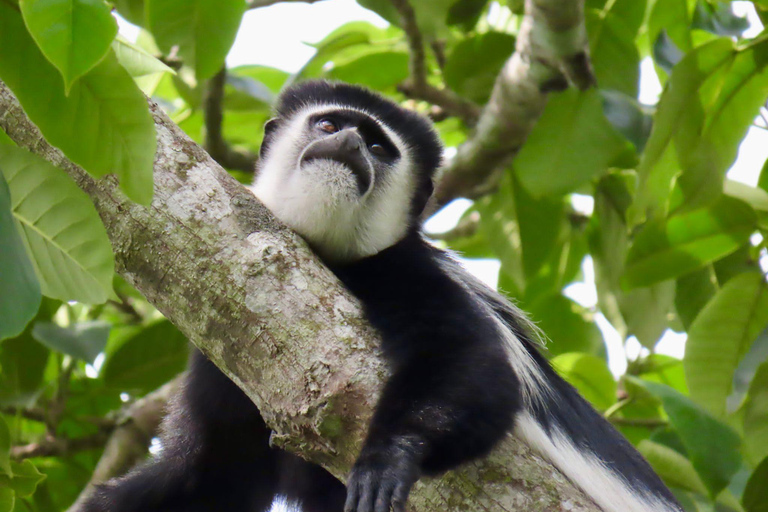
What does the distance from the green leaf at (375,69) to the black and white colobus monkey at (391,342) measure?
45 centimetres

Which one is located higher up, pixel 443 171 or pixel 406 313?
pixel 406 313

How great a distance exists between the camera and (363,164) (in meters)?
1.89

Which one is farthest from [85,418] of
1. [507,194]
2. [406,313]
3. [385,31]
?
[385,31]

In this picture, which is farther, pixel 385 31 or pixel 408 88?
pixel 385 31

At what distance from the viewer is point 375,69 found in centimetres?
259

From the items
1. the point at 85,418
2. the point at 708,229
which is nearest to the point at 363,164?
the point at 708,229

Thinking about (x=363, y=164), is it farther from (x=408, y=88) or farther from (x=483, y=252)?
(x=483, y=252)

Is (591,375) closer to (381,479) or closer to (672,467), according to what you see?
(672,467)

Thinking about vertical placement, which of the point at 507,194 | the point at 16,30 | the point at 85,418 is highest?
the point at 16,30

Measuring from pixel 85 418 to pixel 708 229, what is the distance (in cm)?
177

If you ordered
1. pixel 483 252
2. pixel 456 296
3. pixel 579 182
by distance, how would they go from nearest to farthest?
1. pixel 456 296
2. pixel 579 182
3. pixel 483 252

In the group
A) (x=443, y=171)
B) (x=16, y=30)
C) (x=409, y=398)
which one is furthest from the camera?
(x=443, y=171)

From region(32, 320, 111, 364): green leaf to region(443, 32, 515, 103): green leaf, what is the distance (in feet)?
4.14

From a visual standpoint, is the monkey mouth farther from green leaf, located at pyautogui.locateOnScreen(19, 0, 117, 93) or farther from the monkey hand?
green leaf, located at pyautogui.locateOnScreen(19, 0, 117, 93)
